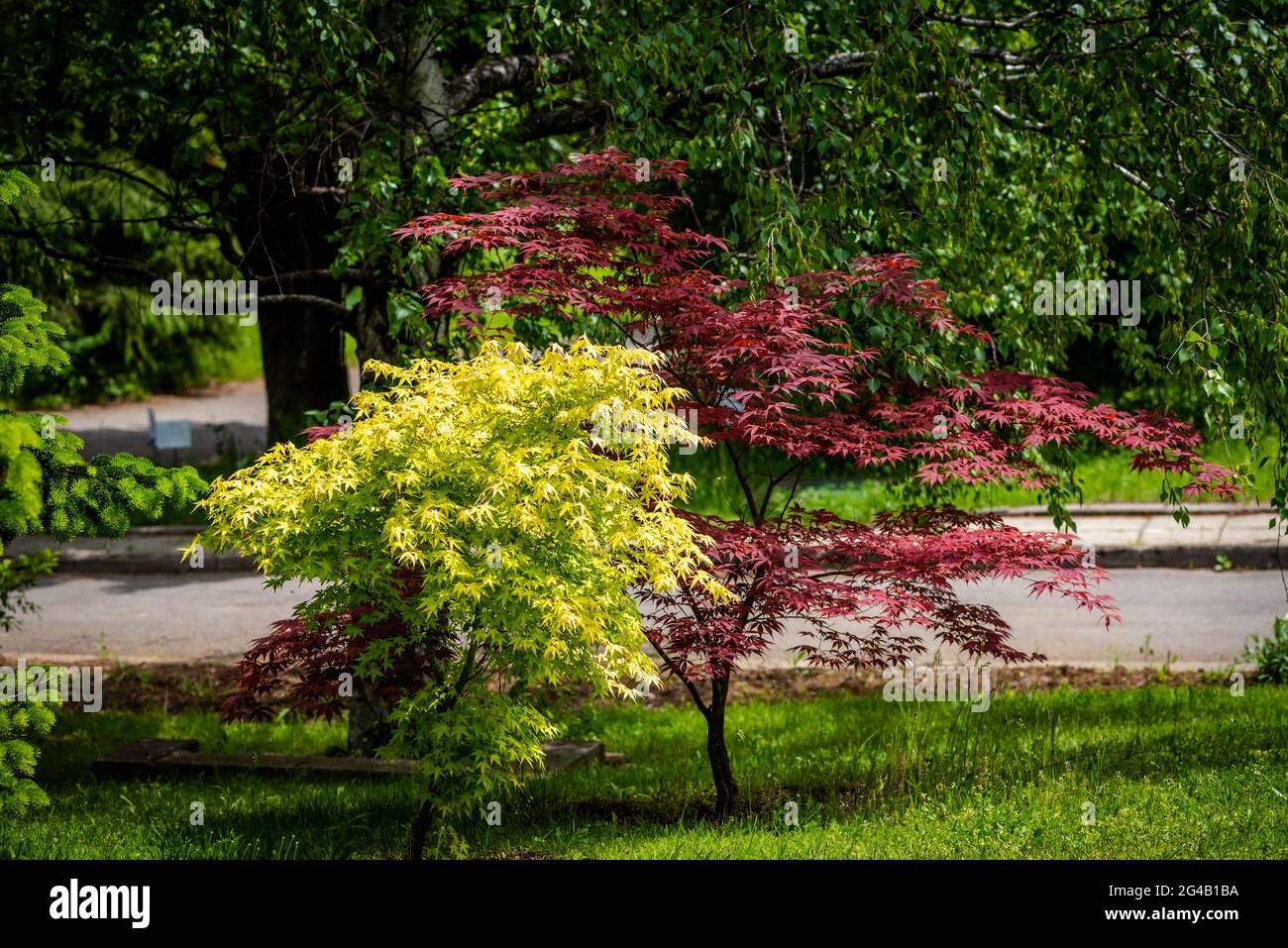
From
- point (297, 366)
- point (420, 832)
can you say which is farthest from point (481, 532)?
point (297, 366)

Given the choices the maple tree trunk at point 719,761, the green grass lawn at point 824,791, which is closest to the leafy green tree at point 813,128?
the green grass lawn at point 824,791

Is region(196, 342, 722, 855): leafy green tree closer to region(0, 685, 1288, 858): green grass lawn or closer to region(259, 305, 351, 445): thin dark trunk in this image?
region(0, 685, 1288, 858): green grass lawn

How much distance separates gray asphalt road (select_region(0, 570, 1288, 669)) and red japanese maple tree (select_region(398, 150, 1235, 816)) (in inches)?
158

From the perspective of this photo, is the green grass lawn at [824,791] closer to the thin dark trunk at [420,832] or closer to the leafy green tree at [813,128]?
the thin dark trunk at [420,832]

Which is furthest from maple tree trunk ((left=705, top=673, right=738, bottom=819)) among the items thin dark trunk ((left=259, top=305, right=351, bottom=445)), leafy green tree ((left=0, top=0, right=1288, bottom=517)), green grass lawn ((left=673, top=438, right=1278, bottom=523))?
green grass lawn ((left=673, top=438, right=1278, bottom=523))

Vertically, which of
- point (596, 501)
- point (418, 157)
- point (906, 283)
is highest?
point (418, 157)

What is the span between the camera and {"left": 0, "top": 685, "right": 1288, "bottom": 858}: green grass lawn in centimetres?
587

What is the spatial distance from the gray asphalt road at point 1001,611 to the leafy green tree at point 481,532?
517cm

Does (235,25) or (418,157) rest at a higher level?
(235,25)

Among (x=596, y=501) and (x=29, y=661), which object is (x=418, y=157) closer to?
(x=596, y=501)

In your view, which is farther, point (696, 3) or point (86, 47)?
point (86, 47)

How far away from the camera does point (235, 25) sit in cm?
728
